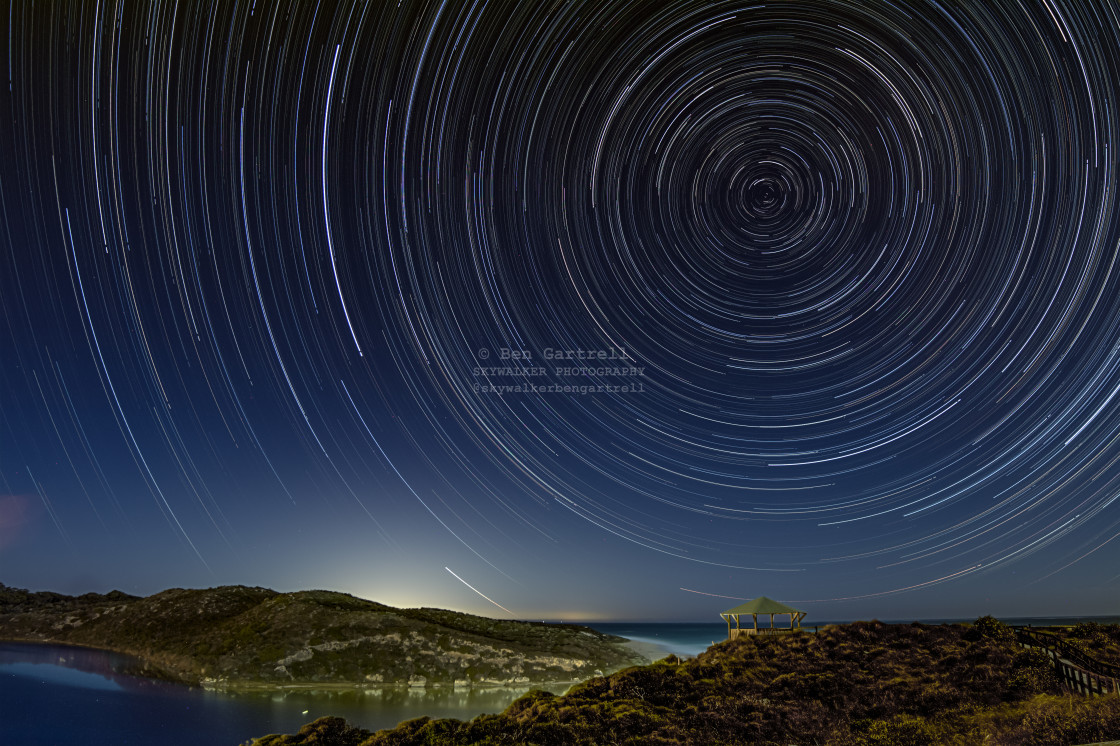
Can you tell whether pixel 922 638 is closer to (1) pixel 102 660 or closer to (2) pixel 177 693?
(2) pixel 177 693

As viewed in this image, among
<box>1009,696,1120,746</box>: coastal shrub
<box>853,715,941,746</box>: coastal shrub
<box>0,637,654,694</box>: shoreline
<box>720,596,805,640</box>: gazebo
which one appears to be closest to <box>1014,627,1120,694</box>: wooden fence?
<box>1009,696,1120,746</box>: coastal shrub

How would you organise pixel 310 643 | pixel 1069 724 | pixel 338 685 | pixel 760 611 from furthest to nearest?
1. pixel 310 643
2. pixel 338 685
3. pixel 760 611
4. pixel 1069 724

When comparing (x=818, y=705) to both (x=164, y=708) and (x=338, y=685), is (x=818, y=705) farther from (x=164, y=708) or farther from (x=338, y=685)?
(x=338, y=685)

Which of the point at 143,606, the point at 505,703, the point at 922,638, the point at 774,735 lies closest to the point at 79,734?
the point at 505,703

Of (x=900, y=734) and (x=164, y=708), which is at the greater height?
(x=900, y=734)

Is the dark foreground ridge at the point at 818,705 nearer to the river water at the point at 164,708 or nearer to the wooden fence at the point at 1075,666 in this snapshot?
the wooden fence at the point at 1075,666

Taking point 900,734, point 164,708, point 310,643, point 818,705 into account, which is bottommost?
point 164,708

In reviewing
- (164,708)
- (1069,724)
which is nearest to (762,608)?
(1069,724)
